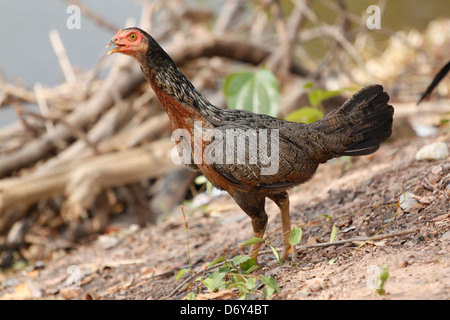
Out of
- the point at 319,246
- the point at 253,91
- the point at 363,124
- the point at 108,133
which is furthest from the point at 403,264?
the point at 108,133

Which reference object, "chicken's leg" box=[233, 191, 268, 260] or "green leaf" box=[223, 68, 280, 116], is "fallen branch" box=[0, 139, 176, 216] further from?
"chicken's leg" box=[233, 191, 268, 260]

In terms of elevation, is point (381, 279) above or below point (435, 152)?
below

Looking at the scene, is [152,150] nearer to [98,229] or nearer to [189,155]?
[98,229]

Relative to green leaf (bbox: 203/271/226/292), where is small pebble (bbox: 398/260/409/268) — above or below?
above

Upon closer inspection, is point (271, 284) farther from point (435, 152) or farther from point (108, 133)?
point (108, 133)

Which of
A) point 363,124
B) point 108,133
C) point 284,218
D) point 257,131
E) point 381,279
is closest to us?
point 381,279

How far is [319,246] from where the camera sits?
2.80 meters

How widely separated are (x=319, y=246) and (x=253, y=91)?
2061 millimetres

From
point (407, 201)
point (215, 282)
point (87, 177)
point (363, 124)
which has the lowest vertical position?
point (215, 282)

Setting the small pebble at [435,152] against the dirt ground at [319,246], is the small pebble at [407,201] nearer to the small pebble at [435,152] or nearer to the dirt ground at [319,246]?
the dirt ground at [319,246]

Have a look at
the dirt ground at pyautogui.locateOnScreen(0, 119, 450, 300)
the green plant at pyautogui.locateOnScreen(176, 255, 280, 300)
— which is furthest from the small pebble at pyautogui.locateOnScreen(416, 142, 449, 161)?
the green plant at pyautogui.locateOnScreen(176, 255, 280, 300)

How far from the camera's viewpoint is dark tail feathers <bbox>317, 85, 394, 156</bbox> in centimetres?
276
